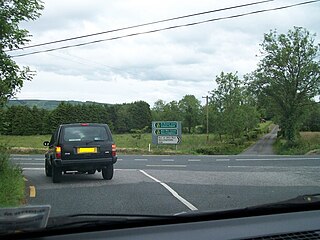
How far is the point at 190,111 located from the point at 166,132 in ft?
42.2

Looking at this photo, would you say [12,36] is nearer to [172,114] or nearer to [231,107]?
[172,114]

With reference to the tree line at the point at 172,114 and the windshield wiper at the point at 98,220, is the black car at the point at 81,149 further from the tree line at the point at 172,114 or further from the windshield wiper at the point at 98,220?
the windshield wiper at the point at 98,220

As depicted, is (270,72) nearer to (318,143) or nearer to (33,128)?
(318,143)

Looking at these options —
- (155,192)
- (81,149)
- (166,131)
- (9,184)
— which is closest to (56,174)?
(81,149)

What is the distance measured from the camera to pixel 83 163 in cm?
1171

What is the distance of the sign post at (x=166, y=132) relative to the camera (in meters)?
33.2

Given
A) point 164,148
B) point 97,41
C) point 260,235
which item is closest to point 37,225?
point 260,235

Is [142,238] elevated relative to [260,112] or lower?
lower

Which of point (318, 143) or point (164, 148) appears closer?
point (164, 148)

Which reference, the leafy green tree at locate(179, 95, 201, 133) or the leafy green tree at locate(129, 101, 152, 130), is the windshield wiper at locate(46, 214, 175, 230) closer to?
the leafy green tree at locate(129, 101, 152, 130)

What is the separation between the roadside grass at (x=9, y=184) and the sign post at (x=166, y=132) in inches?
821

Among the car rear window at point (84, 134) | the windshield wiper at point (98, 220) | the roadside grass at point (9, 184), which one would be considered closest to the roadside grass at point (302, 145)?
the car rear window at point (84, 134)

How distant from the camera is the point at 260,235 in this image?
2867mm

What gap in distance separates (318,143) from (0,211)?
4416cm
